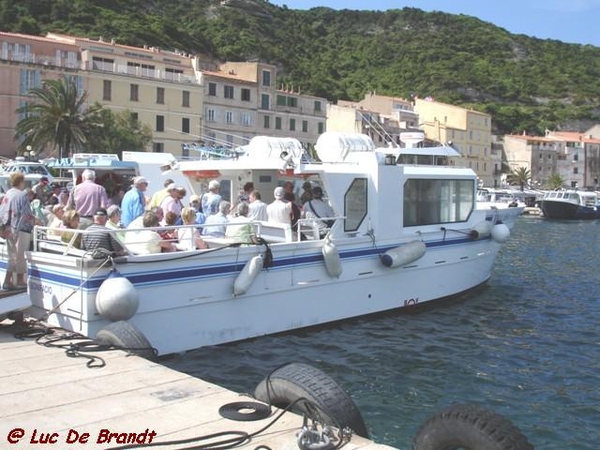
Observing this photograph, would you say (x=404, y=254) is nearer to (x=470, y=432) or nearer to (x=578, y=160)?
(x=470, y=432)

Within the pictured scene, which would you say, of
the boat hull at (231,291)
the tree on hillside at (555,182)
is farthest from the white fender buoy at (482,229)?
the tree on hillside at (555,182)

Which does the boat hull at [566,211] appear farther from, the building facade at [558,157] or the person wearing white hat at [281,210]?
the person wearing white hat at [281,210]

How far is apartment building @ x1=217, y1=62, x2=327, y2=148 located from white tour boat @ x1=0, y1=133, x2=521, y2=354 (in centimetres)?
4676

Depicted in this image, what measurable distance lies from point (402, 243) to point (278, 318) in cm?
A: 307

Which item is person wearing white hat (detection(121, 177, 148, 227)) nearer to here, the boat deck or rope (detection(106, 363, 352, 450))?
the boat deck

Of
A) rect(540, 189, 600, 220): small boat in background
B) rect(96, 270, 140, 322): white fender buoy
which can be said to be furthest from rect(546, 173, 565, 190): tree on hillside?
rect(96, 270, 140, 322): white fender buoy

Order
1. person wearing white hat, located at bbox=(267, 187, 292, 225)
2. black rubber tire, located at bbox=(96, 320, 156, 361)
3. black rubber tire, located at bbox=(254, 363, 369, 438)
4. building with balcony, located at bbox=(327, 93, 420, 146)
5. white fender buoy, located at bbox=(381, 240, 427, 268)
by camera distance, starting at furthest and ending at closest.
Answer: building with balcony, located at bbox=(327, 93, 420, 146)
white fender buoy, located at bbox=(381, 240, 427, 268)
person wearing white hat, located at bbox=(267, 187, 292, 225)
black rubber tire, located at bbox=(96, 320, 156, 361)
black rubber tire, located at bbox=(254, 363, 369, 438)

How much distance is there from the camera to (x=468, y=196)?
1444 cm

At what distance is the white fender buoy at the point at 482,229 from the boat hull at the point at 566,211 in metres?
46.4

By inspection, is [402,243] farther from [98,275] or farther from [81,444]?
[81,444]

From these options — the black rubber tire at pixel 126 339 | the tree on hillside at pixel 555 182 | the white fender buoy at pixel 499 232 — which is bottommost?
the black rubber tire at pixel 126 339

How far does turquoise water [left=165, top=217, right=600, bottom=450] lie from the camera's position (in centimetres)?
806

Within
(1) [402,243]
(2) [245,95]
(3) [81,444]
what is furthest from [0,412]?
(2) [245,95]

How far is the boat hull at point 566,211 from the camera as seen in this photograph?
57.4 meters
